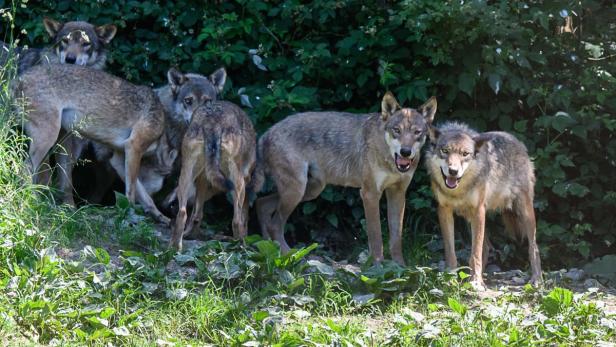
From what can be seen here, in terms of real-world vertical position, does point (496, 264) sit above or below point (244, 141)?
below

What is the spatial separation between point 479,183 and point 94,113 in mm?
3769

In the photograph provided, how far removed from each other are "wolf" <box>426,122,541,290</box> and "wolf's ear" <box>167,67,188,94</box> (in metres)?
2.75

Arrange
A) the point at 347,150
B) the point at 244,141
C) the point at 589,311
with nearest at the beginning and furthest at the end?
the point at 589,311 < the point at 244,141 < the point at 347,150

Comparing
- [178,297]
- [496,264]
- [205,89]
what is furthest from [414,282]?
[205,89]

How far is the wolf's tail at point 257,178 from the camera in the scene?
922 cm

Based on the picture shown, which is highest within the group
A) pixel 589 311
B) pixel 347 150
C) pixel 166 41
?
pixel 166 41

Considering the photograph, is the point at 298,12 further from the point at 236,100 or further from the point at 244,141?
the point at 244,141

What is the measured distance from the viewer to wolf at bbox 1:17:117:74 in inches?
386

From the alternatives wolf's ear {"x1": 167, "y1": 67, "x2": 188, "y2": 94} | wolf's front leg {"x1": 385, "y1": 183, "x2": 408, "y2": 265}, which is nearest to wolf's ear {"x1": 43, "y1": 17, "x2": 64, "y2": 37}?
wolf's ear {"x1": 167, "y1": 67, "x2": 188, "y2": 94}

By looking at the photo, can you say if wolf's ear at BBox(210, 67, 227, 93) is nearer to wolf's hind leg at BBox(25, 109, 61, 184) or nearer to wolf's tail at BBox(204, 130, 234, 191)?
wolf's tail at BBox(204, 130, 234, 191)

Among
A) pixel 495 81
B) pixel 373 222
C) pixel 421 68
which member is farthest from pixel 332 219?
pixel 495 81

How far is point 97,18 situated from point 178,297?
15.1 ft

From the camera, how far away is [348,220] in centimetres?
1010

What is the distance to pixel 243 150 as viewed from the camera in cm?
859
